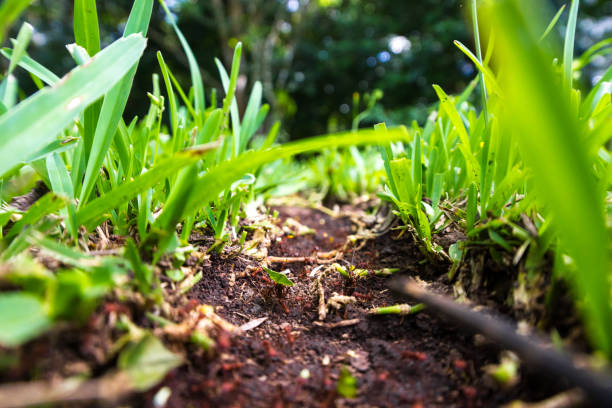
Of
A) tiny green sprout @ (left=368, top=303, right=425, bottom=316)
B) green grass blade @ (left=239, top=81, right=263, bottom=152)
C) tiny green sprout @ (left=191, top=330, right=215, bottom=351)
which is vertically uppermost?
green grass blade @ (left=239, top=81, right=263, bottom=152)

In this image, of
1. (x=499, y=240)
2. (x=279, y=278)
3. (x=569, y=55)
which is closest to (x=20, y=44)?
(x=279, y=278)

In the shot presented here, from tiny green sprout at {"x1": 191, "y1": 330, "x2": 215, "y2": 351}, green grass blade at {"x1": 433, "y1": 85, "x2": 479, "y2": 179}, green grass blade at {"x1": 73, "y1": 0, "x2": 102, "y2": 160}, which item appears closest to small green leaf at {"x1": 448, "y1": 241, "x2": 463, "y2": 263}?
green grass blade at {"x1": 433, "y1": 85, "x2": 479, "y2": 179}

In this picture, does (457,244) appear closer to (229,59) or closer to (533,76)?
(533,76)

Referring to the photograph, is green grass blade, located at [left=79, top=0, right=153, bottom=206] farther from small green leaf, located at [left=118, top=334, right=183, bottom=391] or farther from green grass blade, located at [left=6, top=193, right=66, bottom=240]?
small green leaf, located at [left=118, top=334, right=183, bottom=391]

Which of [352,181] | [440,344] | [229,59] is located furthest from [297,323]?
[229,59]

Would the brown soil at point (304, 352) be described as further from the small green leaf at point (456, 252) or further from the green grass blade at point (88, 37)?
the green grass blade at point (88, 37)

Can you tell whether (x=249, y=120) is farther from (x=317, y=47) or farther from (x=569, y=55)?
(x=317, y=47)

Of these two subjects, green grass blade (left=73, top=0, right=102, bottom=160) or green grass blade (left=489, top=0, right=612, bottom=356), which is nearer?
green grass blade (left=489, top=0, right=612, bottom=356)
